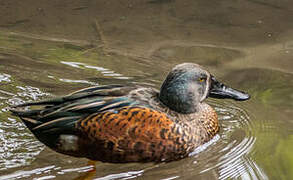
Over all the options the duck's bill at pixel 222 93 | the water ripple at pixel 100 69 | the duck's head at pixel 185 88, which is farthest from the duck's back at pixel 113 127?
the water ripple at pixel 100 69

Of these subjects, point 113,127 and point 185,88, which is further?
point 185,88

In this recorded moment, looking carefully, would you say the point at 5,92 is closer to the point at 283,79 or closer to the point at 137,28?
the point at 137,28

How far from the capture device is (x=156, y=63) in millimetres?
7742

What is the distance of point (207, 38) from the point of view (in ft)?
28.1

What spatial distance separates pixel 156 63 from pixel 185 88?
2.02 meters

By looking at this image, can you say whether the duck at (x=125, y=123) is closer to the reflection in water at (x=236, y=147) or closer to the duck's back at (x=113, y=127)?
the duck's back at (x=113, y=127)

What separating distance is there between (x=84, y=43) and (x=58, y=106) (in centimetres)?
295

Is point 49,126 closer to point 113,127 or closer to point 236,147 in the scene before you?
point 113,127

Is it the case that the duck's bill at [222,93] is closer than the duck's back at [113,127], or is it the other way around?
the duck's back at [113,127]

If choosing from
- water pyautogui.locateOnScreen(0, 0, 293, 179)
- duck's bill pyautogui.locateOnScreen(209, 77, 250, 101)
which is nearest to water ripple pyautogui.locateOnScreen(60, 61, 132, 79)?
water pyautogui.locateOnScreen(0, 0, 293, 179)

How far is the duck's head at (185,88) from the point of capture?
225 inches

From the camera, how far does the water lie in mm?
5406

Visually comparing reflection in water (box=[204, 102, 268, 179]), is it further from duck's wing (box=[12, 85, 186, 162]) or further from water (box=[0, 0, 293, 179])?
duck's wing (box=[12, 85, 186, 162])

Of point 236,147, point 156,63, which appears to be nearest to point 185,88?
point 236,147
